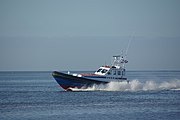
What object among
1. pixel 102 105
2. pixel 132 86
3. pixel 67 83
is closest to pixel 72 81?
pixel 67 83

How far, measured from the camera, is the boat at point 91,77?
7644 centimetres

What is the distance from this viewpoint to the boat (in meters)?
76.4

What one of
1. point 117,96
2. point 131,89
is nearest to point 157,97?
point 117,96

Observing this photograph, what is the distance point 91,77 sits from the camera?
76.4 metres

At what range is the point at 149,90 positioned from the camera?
86875mm

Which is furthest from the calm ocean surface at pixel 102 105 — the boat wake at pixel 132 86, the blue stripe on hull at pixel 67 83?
the blue stripe on hull at pixel 67 83

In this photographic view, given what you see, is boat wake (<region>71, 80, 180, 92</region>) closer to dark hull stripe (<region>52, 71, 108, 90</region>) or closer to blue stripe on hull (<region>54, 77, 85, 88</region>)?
dark hull stripe (<region>52, 71, 108, 90</region>)

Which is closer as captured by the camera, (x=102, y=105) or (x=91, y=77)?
(x=102, y=105)

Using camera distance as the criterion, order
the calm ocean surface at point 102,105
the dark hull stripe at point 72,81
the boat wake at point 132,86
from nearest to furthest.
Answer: the calm ocean surface at point 102,105 → the dark hull stripe at point 72,81 → the boat wake at point 132,86

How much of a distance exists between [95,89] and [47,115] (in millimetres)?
25410

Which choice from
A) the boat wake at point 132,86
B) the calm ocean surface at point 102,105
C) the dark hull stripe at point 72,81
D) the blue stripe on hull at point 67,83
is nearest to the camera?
A: the calm ocean surface at point 102,105

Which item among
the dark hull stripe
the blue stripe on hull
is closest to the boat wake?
the dark hull stripe

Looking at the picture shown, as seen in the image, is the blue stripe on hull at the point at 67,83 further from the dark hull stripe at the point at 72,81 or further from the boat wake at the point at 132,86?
the boat wake at the point at 132,86

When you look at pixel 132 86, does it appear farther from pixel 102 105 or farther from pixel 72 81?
pixel 102 105
